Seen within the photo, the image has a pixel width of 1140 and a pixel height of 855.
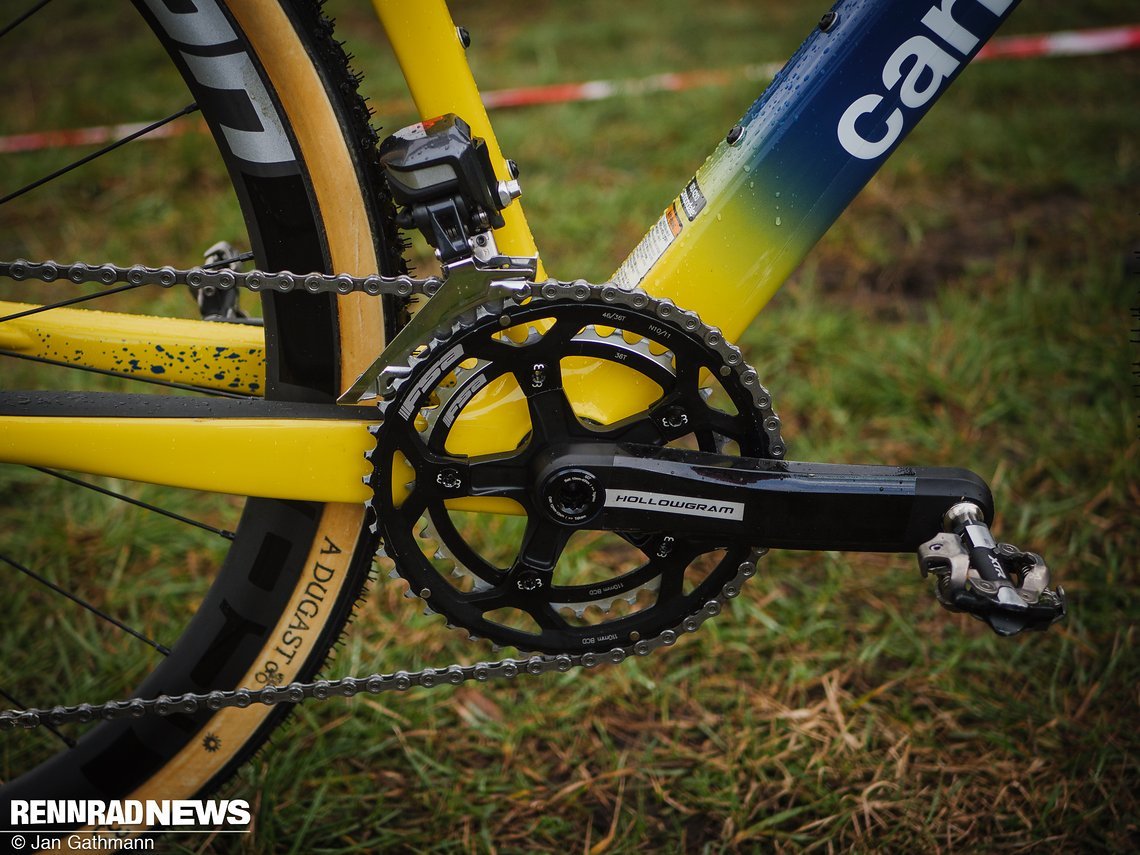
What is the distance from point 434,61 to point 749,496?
80 cm

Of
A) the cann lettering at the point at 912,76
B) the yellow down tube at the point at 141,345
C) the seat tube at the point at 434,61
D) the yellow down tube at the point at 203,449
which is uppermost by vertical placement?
the seat tube at the point at 434,61

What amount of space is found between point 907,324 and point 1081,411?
62 cm

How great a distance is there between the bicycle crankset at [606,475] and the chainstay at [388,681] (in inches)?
0.7

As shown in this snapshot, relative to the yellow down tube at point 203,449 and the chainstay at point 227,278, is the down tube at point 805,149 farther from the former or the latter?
the yellow down tube at point 203,449

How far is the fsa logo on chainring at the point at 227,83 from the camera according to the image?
4.43 ft

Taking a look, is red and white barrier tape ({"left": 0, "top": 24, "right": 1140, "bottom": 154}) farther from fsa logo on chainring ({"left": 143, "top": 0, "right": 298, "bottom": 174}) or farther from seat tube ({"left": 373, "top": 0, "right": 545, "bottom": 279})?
seat tube ({"left": 373, "top": 0, "right": 545, "bottom": 279})

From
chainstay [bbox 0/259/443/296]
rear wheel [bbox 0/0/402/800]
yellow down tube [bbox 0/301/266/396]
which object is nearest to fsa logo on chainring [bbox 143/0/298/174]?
rear wheel [bbox 0/0/402/800]

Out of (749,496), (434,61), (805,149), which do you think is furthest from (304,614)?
(805,149)

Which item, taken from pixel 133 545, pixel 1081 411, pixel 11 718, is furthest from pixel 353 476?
pixel 1081 411

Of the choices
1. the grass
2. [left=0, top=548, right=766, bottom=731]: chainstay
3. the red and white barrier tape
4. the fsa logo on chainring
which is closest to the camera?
the fsa logo on chainring

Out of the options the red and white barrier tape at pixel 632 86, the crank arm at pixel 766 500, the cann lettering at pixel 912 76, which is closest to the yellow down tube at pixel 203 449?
the crank arm at pixel 766 500

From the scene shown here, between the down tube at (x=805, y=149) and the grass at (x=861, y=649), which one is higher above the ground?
the down tube at (x=805, y=149)

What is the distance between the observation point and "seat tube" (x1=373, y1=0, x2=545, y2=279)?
136 centimetres

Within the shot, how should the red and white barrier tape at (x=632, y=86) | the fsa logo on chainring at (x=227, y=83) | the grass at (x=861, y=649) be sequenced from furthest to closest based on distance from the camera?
1. the red and white barrier tape at (x=632, y=86)
2. the grass at (x=861, y=649)
3. the fsa logo on chainring at (x=227, y=83)
